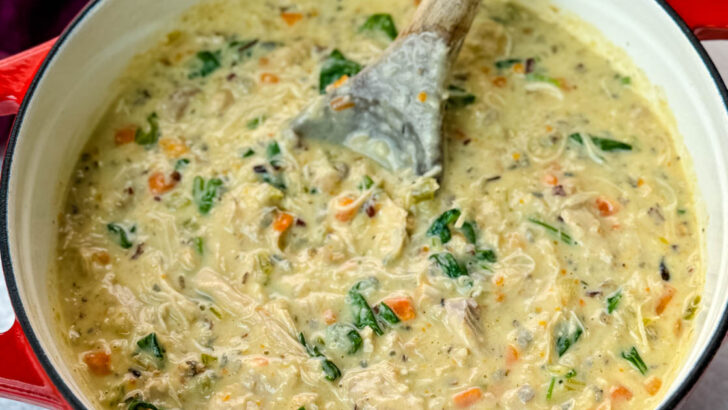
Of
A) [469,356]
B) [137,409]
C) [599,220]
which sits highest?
[599,220]

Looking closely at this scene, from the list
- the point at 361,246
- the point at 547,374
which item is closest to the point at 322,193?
the point at 361,246

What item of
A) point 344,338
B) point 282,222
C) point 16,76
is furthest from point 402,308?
point 16,76

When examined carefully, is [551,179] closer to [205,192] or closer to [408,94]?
[408,94]

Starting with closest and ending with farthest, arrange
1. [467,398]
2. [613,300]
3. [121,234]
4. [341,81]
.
A: 1. [467,398]
2. [613,300]
3. [121,234]
4. [341,81]

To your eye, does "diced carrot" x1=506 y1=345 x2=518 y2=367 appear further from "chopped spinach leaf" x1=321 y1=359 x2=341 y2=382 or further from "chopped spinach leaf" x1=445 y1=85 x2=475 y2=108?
"chopped spinach leaf" x1=445 y1=85 x2=475 y2=108

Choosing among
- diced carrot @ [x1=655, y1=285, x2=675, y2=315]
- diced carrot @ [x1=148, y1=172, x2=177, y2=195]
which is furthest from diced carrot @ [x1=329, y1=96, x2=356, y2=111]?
diced carrot @ [x1=655, y1=285, x2=675, y2=315]

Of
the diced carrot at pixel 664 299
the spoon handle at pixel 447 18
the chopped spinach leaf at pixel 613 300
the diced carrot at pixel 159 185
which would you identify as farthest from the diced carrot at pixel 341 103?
the diced carrot at pixel 664 299

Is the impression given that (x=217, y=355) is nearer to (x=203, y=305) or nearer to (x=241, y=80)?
(x=203, y=305)
